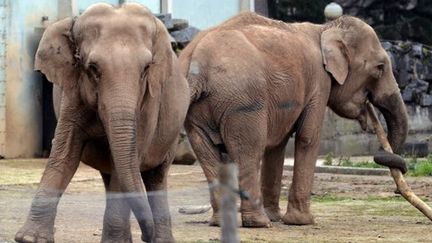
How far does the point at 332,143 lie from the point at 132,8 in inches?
721

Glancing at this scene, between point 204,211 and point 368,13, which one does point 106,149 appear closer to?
point 204,211

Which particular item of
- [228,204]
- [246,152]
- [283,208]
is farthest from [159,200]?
[283,208]

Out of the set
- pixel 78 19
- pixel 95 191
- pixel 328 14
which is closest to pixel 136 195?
pixel 78 19

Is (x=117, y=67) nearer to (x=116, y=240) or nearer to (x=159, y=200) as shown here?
(x=116, y=240)

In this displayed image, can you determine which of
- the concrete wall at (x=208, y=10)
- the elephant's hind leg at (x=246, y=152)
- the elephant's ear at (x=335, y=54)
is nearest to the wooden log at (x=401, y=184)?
the elephant's ear at (x=335, y=54)

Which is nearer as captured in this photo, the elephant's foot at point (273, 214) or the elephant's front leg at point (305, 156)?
the elephant's front leg at point (305, 156)

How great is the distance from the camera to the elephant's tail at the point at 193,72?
46.1 ft

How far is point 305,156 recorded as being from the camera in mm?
15250

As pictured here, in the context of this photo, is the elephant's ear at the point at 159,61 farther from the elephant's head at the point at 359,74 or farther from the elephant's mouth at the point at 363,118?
the elephant's mouth at the point at 363,118

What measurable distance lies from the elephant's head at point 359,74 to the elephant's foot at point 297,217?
155 cm

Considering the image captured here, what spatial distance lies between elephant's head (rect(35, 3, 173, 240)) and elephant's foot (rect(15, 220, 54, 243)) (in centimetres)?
67

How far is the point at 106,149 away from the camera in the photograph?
36.4 feet

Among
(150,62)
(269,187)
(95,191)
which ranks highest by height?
(150,62)

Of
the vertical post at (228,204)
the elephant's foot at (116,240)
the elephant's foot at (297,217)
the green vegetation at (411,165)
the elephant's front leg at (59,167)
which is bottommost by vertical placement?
the green vegetation at (411,165)
